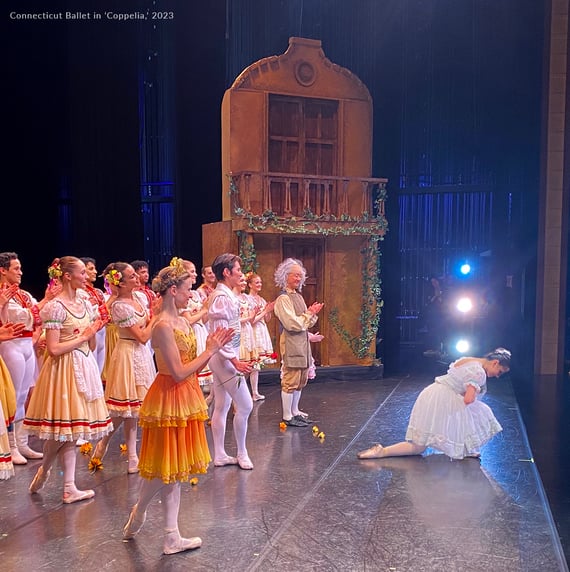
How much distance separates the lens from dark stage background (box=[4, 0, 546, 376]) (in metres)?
10.5

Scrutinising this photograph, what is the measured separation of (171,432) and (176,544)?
2.12 ft

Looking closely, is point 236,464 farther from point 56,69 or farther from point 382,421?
point 56,69

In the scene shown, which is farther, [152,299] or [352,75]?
[352,75]

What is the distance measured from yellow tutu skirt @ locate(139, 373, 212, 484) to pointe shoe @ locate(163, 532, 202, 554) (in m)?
0.36

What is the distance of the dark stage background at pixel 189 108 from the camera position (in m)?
10.5

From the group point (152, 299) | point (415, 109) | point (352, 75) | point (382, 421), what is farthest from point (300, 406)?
point (415, 109)

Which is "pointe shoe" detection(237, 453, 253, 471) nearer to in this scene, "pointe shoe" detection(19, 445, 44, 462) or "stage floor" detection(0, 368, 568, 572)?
"stage floor" detection(0, 368, 568, 572)

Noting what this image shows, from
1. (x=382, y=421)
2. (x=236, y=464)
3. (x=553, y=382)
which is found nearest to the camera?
(x=236, y=464)

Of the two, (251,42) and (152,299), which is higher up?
(251,42)

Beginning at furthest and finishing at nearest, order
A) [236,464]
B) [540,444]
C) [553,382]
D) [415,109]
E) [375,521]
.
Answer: [415,109], [553,382], [540,444], [236,464], [375,521]

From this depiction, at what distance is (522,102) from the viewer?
10.9 metres

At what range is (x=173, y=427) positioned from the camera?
12.4 ft

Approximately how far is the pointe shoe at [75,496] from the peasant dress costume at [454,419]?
2.64 meters

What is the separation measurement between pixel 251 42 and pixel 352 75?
1831mm
